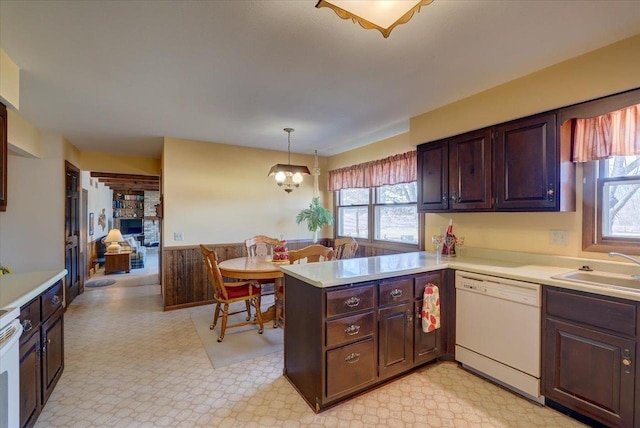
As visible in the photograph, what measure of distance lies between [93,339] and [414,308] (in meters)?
3.45

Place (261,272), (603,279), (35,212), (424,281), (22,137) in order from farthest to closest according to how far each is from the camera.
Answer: (35,212) → (22,137) → (261,272) → (424,281) → (603,279)

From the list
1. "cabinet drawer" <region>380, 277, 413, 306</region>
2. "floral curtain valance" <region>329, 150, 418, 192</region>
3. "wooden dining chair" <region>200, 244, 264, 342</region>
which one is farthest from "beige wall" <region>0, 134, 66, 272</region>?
"cabinet drawer" <region>380, 277, 413, 306</region>

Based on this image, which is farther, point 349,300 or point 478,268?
point 478,268

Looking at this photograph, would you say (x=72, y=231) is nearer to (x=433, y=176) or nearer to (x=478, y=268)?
(x=433, y=176)

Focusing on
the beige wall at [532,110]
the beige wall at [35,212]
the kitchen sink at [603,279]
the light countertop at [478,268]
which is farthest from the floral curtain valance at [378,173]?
the beige wall at [35,212]

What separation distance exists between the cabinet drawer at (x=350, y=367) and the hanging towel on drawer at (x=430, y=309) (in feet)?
1.89

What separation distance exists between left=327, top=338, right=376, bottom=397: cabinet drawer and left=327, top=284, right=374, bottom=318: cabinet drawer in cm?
26

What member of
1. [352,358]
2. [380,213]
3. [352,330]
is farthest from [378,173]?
[352,358]

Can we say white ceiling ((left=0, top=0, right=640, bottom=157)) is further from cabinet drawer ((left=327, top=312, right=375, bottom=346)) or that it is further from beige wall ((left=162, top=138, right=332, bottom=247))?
cabinet drawer ((left=327, top=312, right=375, bottom=346))

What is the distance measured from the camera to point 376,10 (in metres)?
1.26

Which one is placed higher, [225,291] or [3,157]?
[3,157]

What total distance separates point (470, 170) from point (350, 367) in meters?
2.10

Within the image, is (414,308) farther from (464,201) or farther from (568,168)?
(568,168)

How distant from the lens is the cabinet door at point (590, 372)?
5.62 ft
